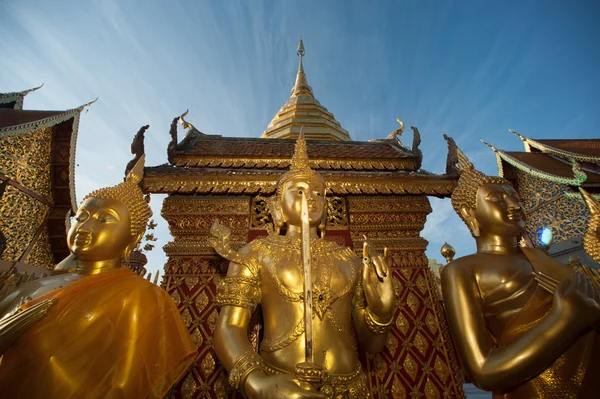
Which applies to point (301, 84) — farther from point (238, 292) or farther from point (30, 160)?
point (238, 292)

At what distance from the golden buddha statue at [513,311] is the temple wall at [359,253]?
0.62 m

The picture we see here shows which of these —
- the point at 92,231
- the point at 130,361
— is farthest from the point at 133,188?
the point at 130,361

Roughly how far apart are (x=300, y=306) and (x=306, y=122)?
171 inches

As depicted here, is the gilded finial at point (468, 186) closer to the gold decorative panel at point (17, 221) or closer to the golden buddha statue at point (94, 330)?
the golden buddha statue at point (94, 330)

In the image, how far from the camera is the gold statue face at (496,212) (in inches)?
75.4

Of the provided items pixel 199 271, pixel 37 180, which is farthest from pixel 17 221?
pixel 199 271

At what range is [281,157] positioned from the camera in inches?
117

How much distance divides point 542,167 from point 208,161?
7.28m

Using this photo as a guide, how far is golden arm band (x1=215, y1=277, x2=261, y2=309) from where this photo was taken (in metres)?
1.71

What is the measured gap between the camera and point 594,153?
5.95 meters

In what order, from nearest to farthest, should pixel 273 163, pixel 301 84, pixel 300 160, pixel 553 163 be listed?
pixel 300 160 → pixel 273 163 → pixel 553 163 → pixel 301 84

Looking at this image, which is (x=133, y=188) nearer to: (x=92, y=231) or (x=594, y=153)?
(x=92, y=231)

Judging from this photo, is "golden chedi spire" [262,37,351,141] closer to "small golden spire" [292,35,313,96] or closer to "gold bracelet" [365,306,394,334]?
"small golden spire" [292,35,313,96]

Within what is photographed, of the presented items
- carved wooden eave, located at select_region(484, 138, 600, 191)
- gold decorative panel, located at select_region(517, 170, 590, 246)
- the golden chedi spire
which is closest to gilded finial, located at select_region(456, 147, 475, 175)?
the golden chedi spire
